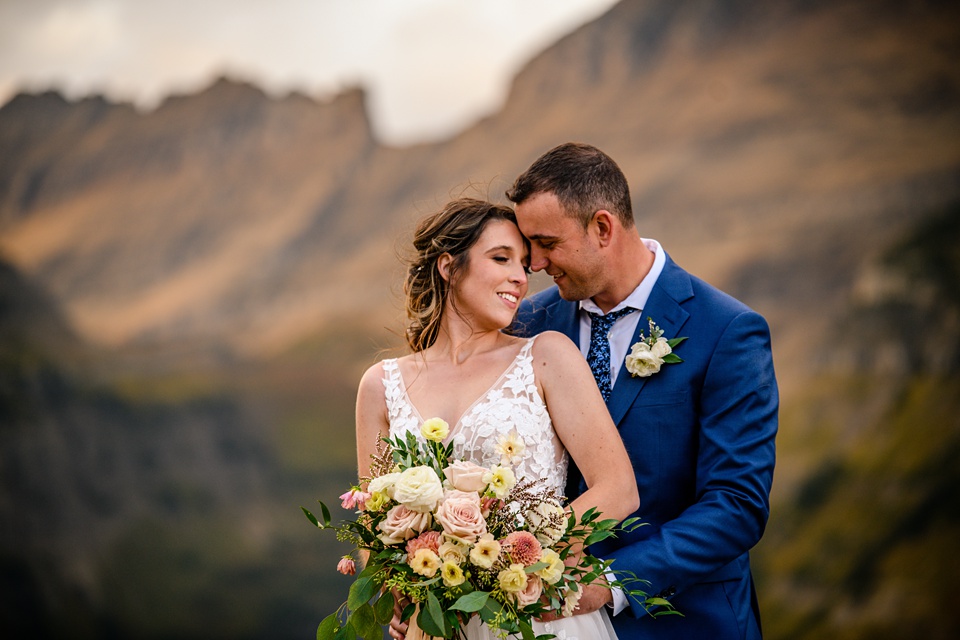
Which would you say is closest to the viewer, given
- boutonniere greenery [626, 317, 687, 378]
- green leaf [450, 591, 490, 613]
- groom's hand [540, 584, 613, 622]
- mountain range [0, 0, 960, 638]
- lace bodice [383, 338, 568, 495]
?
green leaf [450, 591, 490, 613]

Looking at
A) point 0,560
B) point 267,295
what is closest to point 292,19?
point 267,295

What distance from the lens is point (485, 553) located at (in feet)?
6.42

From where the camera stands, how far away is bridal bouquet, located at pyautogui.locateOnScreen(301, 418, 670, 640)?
1.96 m

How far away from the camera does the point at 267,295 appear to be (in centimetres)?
844

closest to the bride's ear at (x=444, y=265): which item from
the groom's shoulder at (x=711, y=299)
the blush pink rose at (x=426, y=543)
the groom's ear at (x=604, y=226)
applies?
the groom's ear at (x=604, y=226)

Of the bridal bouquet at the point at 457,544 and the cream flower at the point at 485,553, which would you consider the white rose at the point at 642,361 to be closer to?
the bridal bouquet at the point at 457,544

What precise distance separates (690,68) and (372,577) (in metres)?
6.67

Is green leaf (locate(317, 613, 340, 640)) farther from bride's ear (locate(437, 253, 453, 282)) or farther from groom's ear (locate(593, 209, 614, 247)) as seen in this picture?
groom's ear (locate(593, 209, 614, 247))

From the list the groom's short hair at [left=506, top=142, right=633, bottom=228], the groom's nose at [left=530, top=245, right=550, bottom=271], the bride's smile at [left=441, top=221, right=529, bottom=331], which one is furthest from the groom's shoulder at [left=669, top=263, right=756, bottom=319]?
the bride's smile at [left=441, top=221, right=529, bottom=331]

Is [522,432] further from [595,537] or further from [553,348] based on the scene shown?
[595,537]

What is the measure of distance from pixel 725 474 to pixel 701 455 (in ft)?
0.32

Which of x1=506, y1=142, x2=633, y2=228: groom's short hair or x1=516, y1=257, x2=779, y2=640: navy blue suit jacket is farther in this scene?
x1=506, y1=142, x2=633, y2=228: groom's short hair

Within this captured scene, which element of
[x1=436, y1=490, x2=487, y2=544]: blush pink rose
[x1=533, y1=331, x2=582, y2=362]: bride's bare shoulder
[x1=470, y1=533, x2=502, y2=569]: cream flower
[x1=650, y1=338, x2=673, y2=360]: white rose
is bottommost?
[x1=470, y1=533, x2=502, y2=569]: cream flower

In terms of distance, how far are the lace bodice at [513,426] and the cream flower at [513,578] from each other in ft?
1.58
